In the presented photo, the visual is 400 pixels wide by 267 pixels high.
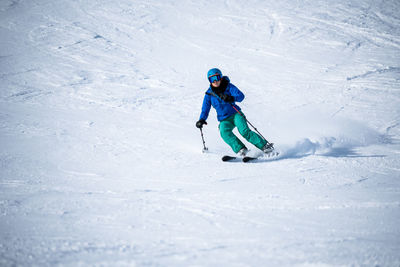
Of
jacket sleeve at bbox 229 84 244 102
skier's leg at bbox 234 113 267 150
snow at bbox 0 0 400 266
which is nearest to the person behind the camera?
snow at bbox 0 0 400 266

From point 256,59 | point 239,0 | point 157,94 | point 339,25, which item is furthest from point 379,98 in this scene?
point 239,0

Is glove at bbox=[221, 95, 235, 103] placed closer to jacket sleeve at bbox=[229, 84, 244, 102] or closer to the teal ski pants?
jacket sleeve at bbox=[229, 84, 244, 102]

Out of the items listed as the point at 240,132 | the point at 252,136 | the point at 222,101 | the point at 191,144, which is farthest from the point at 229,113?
the point at 191,144

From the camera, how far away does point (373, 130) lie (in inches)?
215

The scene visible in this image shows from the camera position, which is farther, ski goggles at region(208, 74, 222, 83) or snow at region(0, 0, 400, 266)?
ski goggles at region(208, 74, 222, 83)

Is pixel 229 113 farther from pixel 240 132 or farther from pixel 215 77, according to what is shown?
pixel 215 77

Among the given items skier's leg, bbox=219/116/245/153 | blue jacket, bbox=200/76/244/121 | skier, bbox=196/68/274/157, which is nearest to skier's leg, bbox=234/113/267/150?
skier, bbox=196/68/274/157

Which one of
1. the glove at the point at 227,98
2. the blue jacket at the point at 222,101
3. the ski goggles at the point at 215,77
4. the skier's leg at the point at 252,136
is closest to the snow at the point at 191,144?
the skier's leg at the point at 252,136

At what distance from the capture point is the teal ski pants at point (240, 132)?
4.50 m

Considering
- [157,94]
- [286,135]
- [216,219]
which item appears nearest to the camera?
[216,219]

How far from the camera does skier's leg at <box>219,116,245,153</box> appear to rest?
178 inches

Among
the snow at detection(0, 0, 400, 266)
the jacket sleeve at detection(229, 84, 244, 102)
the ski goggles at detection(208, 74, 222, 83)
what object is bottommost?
the snow at detection(0, 0, 400, 266)

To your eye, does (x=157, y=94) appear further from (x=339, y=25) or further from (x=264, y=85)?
(x=339, y=25)

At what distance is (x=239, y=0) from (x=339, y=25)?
573cm
